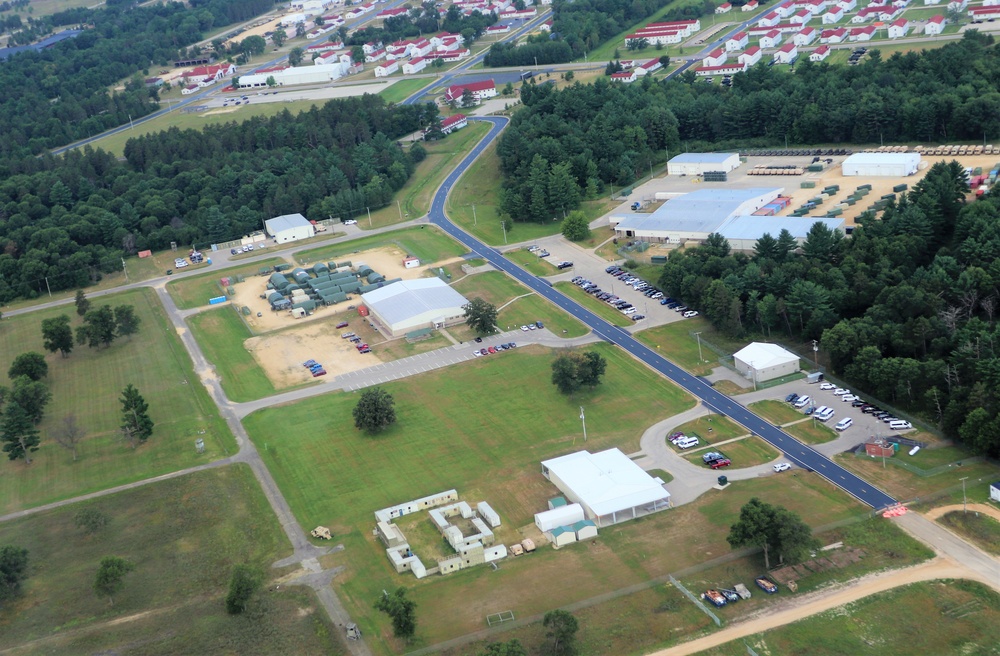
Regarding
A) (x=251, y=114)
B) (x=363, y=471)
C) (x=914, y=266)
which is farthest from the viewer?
(x=251, y=114)

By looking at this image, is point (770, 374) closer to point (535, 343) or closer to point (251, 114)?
point (535, 343)

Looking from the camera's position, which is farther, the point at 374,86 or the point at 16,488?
the point at 374,86

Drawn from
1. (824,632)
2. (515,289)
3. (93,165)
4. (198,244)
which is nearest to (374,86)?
(93,165)

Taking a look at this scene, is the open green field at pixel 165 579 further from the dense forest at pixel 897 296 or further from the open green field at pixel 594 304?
the dense forest at pixel 897 296

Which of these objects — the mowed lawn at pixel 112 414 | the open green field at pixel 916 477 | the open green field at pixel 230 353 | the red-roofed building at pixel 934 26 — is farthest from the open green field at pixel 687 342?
the red-roofed building at pixel 934 26

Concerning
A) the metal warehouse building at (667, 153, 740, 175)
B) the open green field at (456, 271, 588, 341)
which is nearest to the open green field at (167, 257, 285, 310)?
the open green field at (456, 271, 588, 341)

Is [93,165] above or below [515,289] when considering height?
above

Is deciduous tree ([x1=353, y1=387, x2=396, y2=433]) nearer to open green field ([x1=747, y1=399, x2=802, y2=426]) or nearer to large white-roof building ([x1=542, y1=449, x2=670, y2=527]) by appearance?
large white-roof building ([x1=542, y1=449, x2=670, y2=527])
